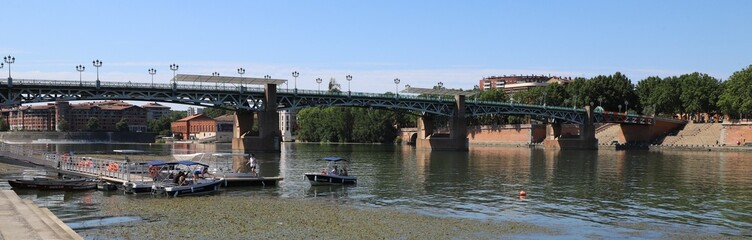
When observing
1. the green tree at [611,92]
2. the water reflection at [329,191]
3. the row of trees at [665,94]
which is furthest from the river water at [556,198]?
the green tree at [611,92]

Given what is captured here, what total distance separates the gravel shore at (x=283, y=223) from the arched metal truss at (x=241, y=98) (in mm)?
75988

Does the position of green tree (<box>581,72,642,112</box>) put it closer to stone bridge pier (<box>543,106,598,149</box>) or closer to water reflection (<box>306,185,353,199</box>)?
stone bridge pier (<box>543,106,598,149</box>)

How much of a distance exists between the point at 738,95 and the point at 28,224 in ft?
507

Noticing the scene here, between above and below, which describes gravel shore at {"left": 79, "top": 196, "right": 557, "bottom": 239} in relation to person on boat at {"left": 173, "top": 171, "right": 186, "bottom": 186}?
below

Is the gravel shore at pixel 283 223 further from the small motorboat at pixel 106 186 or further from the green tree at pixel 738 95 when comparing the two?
the green tree at pixel 738 95

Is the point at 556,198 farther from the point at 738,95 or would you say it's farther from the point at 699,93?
the point at 699,93

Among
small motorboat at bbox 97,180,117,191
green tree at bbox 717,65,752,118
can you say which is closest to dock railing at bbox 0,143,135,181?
small motorboat at bbox 97,180,117,191

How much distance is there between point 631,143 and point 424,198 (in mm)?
134207

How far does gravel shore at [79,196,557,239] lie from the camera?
96.6ft

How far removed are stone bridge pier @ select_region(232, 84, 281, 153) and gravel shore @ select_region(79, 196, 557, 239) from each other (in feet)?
268

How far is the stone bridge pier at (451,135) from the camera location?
477 feet

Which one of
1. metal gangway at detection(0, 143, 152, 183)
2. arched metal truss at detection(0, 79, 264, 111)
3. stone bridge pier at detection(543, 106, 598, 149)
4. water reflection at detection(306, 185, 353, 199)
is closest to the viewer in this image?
water reflection at detection(306, 185, 353, 199)

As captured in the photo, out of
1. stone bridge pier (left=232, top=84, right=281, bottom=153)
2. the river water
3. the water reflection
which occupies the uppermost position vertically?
stone bridge pier (left=232, top=84, right=281, bottom=153)

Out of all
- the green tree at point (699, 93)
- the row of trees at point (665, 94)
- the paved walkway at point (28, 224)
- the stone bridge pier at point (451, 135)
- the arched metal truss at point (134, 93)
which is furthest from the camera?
the green tree at point (699, 93)
